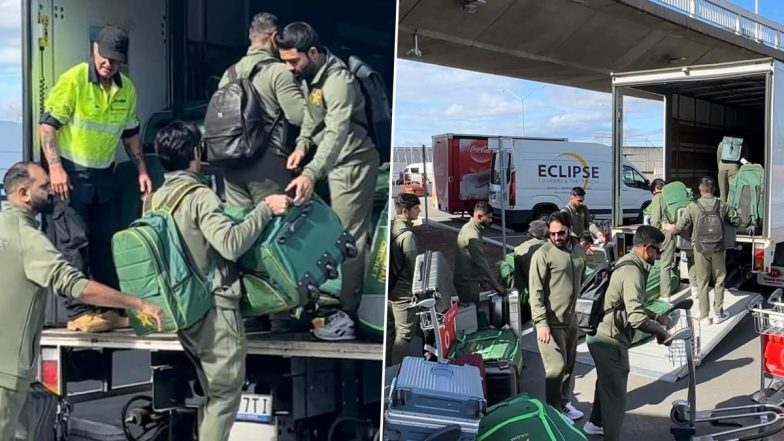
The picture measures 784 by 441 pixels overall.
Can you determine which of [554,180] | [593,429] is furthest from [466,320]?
[554,180]

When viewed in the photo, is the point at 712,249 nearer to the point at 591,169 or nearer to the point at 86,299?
the point at 86,299

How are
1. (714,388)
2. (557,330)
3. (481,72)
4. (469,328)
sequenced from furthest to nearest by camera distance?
1. (481,72)
2. (469,328)
3. (714,388)
4. (557,330)

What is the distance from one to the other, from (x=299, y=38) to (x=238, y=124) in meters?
0.33

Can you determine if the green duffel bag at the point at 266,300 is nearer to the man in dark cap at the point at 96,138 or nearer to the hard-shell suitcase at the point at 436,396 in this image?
the man in dark cap at the point at 96,138

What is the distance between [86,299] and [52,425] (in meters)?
0.44

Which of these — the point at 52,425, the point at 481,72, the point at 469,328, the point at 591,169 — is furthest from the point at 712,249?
the point at 591,169

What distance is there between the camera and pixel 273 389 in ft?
6.81

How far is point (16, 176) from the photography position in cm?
204

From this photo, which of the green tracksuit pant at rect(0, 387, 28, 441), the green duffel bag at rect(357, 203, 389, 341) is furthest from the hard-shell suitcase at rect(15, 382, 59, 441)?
the green duffel bag at rect(357, 203, 389, 341)

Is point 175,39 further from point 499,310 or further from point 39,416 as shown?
point 499,310

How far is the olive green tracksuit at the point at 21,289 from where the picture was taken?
6.65ft

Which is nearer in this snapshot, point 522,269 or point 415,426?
point 415,426

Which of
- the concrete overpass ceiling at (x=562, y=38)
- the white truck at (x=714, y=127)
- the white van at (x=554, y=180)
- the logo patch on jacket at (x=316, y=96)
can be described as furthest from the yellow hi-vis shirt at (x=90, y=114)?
the white van at (x=554, y=180)

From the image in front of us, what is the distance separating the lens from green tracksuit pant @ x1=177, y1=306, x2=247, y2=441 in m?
2.05
